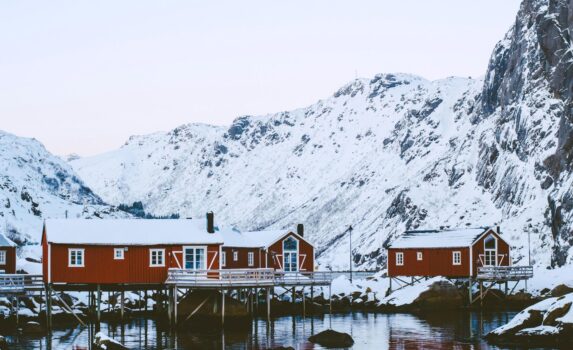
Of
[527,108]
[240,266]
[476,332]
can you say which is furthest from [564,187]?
[476,332]

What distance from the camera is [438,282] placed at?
90750 mm

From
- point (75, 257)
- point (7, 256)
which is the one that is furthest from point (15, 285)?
point (7, 256)

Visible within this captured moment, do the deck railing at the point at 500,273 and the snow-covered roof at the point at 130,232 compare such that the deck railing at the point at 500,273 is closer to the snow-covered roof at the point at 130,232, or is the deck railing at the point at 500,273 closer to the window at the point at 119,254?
the snow-covered roof at the point at 130,232

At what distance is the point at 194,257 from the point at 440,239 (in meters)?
36.6

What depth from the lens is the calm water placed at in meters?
57.9

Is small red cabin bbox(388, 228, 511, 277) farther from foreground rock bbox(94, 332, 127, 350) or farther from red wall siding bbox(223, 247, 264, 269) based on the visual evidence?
foreground rock bbox(94, 332, 127, 350)

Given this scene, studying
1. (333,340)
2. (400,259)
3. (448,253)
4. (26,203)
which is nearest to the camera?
(333,340)

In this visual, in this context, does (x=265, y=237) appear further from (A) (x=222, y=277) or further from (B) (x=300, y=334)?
(B) (x=300, y=334)

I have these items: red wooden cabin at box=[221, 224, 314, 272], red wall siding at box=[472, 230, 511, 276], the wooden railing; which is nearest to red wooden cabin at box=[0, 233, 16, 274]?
the wooden railing

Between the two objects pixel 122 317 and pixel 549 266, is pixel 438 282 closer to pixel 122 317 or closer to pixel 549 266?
pixel 122 317

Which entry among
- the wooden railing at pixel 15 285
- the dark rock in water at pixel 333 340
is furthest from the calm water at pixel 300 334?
the wooden railing at pixel 15 285

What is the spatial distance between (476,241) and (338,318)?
816 inches

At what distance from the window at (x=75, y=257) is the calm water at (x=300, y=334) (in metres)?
4.83

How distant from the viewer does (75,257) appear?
68875 mm
